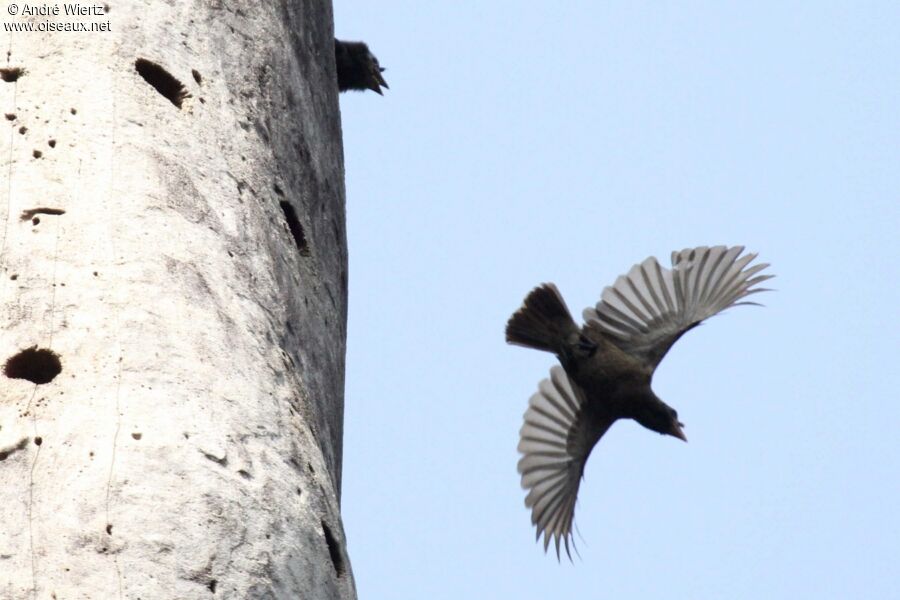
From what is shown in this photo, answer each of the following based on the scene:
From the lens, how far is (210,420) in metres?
3.83

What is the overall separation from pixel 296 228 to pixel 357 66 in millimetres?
2897

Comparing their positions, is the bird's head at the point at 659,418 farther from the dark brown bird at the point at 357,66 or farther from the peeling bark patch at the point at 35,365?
the peeling bark patch at the point at 35,365

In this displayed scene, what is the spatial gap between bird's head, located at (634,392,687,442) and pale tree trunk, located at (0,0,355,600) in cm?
244

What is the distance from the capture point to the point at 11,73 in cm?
437

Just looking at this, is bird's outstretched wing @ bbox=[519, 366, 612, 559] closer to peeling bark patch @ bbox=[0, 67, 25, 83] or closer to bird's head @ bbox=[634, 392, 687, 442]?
bird's head @ bbox=[634, 392, 687, 442]

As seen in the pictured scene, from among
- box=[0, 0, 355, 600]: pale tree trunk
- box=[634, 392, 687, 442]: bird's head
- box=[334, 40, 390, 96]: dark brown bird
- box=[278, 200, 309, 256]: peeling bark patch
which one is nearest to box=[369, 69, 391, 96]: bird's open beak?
box=[334, 40, 390, 96]: dark brown bird

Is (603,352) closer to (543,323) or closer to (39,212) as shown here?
(543,323)

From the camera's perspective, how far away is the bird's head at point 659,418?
7125mm

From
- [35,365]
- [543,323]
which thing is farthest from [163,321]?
[543,323]

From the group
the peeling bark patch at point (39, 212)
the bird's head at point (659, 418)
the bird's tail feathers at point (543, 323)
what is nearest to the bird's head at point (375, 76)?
the bird's tail feathers at point (543, 323)

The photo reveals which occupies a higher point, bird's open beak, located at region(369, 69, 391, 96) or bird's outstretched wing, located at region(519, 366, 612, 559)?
bird's open beak, located at region(369, 69, 391, 96)

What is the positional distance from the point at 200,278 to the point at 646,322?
3293 mm

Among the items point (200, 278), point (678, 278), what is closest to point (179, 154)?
point (200, 278)

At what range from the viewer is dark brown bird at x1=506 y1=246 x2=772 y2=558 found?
6801 mm
